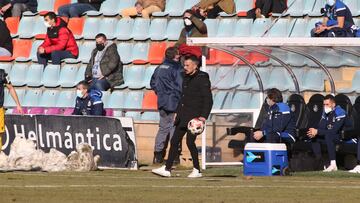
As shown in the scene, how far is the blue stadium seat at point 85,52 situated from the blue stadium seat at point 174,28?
2042mm

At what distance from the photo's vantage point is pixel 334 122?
→ 21.9 meters

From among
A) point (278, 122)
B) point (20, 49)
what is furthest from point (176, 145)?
point (20, 49)

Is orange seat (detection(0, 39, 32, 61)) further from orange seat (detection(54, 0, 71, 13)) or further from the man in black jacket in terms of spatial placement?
the man in black jacket

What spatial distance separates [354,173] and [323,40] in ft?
8.01

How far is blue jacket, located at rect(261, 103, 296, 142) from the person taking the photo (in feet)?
72.1

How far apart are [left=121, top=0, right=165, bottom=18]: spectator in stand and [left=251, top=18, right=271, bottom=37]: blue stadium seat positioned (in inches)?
125

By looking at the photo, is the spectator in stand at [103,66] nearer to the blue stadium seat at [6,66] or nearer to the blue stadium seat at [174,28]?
the blue stadium seat at [174,28]

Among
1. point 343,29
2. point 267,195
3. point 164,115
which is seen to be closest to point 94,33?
point 164,115

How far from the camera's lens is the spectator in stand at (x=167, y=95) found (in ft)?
78.8

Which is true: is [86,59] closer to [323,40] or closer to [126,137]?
[126,137]

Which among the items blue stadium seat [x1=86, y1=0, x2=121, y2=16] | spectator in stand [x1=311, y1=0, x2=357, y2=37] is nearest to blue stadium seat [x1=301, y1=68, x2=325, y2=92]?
spectator in stand [x1=311, y1=0, x2=357, y2=37]

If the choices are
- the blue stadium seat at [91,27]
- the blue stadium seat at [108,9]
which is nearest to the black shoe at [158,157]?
the blue stadium seat at [91,27]

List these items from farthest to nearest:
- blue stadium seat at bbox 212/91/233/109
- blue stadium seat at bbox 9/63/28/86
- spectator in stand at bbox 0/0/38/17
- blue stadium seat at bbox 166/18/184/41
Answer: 1. spectator in stand at bbox 0/0/38/17
2. blue stadium seat at bbox 9/63/28/86
3. blue stadium seat at bbox 166/18/184/41
4. blue stadium seat at bbox 212/91/233/109

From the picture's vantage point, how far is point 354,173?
21203 mm
